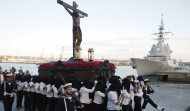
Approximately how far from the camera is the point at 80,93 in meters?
6.69

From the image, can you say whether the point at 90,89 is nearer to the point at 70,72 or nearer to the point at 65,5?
the point at 70,72

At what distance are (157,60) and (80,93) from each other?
46.9 metres

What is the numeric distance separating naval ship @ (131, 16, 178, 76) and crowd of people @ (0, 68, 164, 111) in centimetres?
3572

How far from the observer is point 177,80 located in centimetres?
3419

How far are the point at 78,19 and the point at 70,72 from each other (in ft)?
15.4

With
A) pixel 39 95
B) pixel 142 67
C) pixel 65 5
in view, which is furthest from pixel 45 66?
pixel 142 67

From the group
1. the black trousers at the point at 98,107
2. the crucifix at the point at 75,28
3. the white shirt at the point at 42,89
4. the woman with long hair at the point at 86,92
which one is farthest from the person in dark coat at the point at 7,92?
the crucifix at the point at 75,28

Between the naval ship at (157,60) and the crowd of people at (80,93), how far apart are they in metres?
35.7

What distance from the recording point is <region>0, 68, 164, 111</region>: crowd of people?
17.9ft

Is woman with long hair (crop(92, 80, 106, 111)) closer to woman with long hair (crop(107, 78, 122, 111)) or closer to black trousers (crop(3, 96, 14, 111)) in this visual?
woman with long hair (crop(107, 78, 122, 111))

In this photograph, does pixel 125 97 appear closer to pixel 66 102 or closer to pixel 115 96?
pixel 115 96

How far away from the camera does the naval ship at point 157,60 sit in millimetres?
43263

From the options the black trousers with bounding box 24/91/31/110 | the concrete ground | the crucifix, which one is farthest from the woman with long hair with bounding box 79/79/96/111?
the crucifix

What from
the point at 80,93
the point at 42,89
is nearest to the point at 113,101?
the point at 80,93
